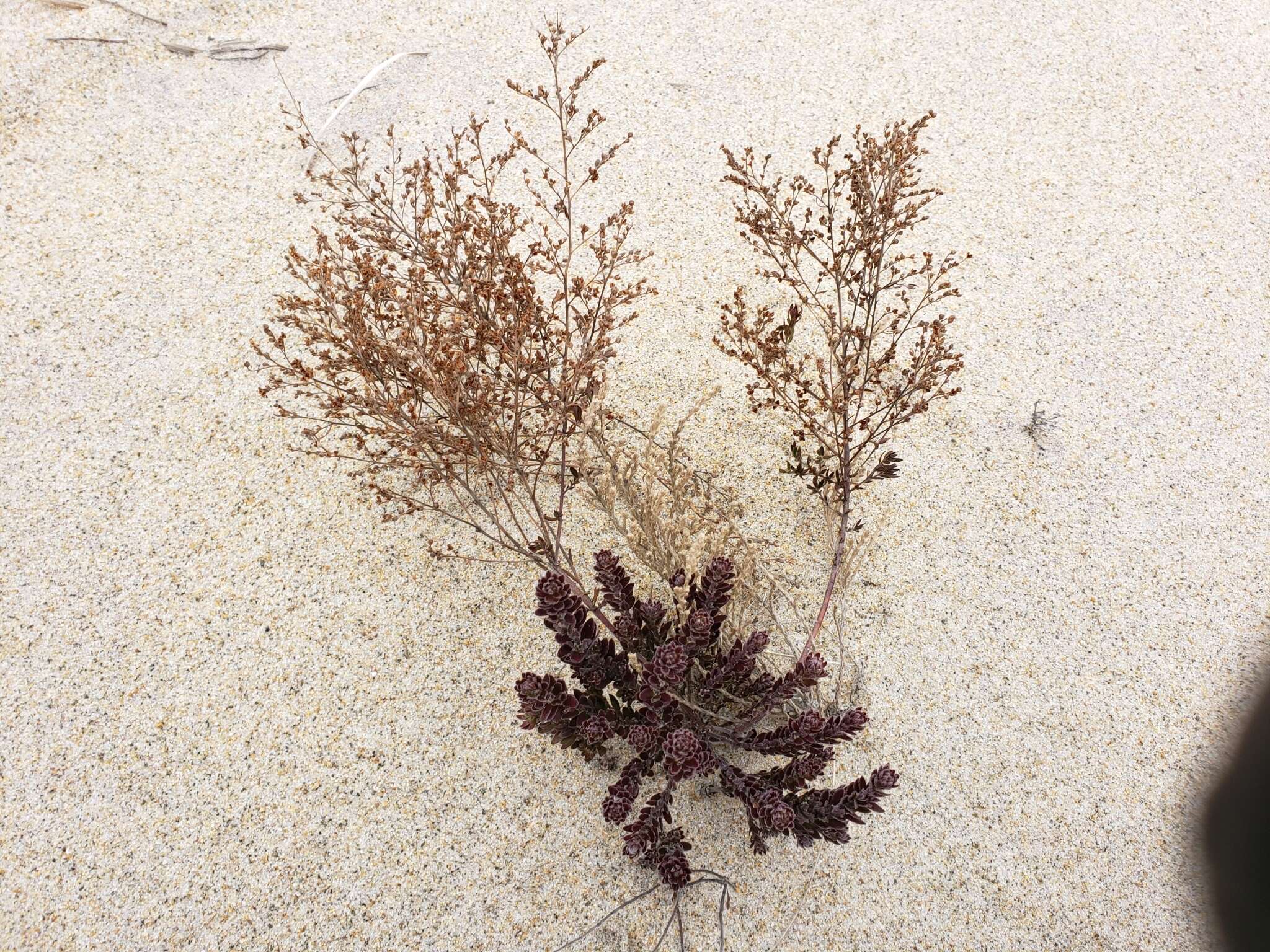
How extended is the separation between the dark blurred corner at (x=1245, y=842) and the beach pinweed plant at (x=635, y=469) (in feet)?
2.69

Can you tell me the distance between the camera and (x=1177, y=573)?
97.4 inches

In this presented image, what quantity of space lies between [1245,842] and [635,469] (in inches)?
66.7

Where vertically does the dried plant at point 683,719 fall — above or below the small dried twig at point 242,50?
below

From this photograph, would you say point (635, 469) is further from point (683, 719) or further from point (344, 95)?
point (344, 95)

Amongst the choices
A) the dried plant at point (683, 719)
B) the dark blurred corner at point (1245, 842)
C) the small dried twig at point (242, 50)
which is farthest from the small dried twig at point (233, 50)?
the dark blurred corner at point (1245, 842)

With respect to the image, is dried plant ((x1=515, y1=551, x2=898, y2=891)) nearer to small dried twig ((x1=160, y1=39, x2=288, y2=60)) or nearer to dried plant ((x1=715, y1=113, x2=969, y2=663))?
dried plant ((x1=715, y1=113, x2=969, y2=663))

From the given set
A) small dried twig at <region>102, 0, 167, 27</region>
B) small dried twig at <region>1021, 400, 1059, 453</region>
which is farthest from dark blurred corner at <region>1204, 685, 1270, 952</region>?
small dried twig at <region>102, 0, 167, 27</region>

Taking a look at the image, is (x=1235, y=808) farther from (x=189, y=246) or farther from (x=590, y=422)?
(x=189, y=246)

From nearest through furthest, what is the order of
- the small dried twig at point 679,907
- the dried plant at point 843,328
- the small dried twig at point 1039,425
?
the small dried twig at point 679,907, the dried plant at point 843,328, the small dried twig at point 1039,425

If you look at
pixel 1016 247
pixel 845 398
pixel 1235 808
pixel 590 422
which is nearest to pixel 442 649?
pixel 590 422

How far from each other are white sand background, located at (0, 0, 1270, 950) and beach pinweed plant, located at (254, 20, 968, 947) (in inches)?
5.8

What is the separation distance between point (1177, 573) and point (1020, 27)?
275 cm

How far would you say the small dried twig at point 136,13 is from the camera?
3898 millimetres

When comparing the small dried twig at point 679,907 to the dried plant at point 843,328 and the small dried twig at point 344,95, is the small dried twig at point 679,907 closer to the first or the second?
the dried plant at point 843,328
